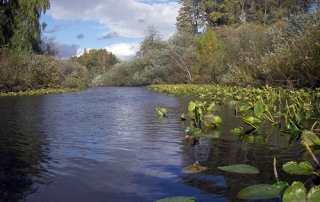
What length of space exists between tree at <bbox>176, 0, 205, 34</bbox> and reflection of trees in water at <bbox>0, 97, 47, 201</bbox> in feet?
136

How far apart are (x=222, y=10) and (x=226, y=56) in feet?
62.6

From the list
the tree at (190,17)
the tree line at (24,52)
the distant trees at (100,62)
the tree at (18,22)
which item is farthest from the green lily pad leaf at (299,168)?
the distant trees at (100,62)

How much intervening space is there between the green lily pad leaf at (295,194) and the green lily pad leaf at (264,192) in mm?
232

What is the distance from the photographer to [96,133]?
677cm

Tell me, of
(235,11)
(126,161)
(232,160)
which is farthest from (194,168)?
(235,11)

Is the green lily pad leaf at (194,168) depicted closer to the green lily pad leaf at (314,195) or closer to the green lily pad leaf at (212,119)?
the green lily pad leaf at (314,195)

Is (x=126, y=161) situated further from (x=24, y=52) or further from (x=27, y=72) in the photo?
(x=24, y=52)

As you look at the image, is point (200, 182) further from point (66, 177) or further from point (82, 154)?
point (82, 154)

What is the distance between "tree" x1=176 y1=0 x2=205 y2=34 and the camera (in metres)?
47.0

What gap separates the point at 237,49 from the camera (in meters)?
25.4

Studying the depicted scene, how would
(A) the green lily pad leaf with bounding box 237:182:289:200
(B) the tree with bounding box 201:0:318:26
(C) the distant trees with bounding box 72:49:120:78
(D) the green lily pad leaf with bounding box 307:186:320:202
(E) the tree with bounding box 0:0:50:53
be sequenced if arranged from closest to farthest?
(D) the green lily pad leaf with bounding box 307:186:320:202 < (A) the green lily pad leaf with bounding box 237:182:289:200 < (E) the tree with bounding box 0:0:50:53 < (B) the tree with bounding box 201:0:318:26 < (C) the distant trees with bounding box 72:49:120:78

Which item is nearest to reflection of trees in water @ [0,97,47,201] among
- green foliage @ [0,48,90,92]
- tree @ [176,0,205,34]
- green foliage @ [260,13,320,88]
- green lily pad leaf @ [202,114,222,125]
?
green lily pad leaf @ [202,114,222,125]

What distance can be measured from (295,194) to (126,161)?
2411 mm

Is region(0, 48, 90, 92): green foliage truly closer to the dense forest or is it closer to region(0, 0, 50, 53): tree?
the dense forest
